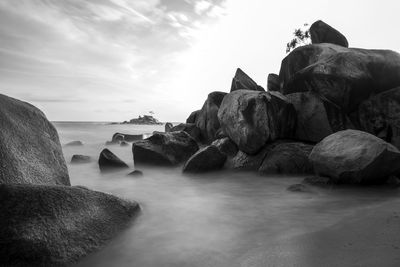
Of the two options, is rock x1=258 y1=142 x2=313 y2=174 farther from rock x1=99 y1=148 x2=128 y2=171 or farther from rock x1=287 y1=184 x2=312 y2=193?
rock x1=99 y1=148 x2=128 y2=171

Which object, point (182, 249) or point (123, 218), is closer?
point (182, 249)

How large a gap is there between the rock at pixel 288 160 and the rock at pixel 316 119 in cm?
117

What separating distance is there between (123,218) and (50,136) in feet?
8.04

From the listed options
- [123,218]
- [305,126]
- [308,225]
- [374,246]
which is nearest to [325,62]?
[305,126]

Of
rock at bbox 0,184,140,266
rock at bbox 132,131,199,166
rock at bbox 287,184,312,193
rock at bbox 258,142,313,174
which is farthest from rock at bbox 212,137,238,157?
rock at bbox 0,184,140,266

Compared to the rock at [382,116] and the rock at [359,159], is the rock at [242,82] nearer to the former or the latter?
the rock at [382,116]

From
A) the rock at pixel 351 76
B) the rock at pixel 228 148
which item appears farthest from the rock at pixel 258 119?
the rock at pixel 351 76

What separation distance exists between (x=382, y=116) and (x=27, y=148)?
368 inches

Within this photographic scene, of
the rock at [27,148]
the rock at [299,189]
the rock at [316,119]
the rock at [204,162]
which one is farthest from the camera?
the rock at [316,119]

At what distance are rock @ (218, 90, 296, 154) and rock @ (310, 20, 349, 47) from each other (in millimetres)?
6017

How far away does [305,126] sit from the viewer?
9.45m

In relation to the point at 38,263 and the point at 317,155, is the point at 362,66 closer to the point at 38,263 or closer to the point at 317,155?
the point at 317,155

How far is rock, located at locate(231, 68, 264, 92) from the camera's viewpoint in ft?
46.8

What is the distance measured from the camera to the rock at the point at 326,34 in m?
13.2
